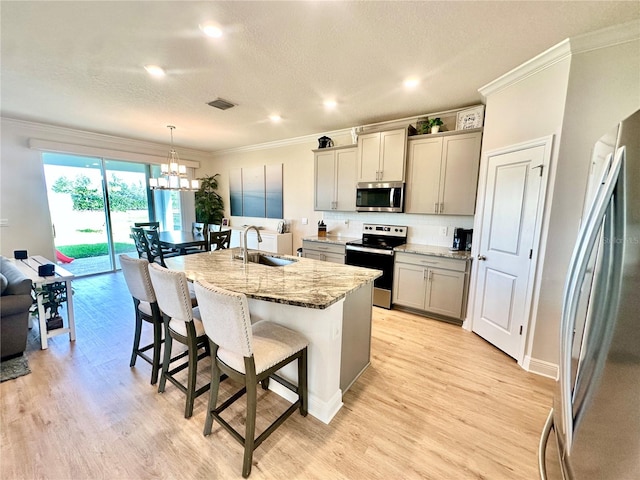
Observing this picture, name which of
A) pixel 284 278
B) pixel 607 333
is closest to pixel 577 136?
pixel 607 333

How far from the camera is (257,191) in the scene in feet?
18.6

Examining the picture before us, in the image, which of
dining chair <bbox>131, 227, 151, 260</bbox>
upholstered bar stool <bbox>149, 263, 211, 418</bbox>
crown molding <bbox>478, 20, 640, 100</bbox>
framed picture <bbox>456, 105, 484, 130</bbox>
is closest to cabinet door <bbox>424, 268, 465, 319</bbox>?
framed picture <bbox>456, 105, 484, 130</bbox>

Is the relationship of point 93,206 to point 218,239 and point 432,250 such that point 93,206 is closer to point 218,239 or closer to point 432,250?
point 218,239

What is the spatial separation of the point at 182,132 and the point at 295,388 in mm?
4629

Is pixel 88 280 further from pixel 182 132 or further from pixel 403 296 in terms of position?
pixel 403 296

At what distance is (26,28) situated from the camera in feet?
6.06

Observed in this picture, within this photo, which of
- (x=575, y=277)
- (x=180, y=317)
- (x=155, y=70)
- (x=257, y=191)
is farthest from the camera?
(x=257, y=191)

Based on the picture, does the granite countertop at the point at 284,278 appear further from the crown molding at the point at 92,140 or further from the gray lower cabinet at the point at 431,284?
the crown molding at the point at 92,140

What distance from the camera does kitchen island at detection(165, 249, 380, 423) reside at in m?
1.62

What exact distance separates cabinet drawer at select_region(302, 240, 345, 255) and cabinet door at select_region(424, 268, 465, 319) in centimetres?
129

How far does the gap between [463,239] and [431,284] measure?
2.39 feet

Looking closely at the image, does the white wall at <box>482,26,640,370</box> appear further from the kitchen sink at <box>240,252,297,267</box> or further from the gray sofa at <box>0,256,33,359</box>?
the gray sofa at <box>0,256,33,359</box>

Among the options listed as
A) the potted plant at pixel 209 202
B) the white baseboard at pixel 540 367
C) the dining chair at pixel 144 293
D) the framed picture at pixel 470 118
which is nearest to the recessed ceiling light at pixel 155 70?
the dining chair at pixel 144 293

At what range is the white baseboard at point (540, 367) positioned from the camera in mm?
2252
